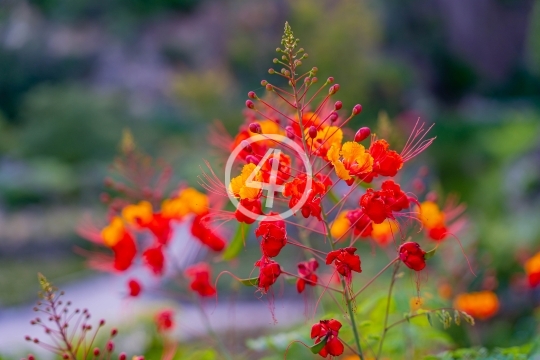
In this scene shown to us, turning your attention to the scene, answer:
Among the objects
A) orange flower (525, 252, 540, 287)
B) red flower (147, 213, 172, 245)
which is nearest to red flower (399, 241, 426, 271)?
red flower (147, 213, 172, 245)

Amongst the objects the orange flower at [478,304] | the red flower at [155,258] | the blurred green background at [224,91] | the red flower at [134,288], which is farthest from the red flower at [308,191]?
the blurred green background at [224,91]

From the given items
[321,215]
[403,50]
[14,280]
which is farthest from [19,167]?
[403,50]

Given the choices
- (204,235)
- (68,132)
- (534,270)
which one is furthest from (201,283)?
(68,132)

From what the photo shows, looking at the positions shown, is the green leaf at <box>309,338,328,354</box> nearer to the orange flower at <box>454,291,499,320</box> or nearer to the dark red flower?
the dark red flower

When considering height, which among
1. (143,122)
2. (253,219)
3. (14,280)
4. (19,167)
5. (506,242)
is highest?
(143,122)

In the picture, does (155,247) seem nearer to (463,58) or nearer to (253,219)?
(253,219)

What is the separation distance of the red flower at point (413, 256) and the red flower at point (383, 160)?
128 mm

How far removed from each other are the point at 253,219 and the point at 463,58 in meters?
24.2

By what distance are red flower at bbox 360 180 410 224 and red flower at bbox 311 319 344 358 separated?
0.61ft

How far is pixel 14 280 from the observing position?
7789 mm

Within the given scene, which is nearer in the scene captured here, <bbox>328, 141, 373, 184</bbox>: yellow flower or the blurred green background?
<bbox>328, 141, 373, 184</bbox>: yellow flower

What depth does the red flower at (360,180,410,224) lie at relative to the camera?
38.4 inches

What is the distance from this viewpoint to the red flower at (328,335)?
948 mm

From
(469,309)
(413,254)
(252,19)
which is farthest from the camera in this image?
(252,19)
